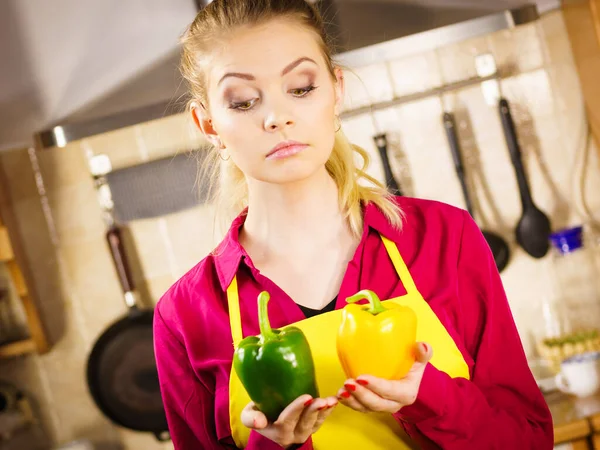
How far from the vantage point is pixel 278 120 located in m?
1.01

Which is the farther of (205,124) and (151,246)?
(151,246)

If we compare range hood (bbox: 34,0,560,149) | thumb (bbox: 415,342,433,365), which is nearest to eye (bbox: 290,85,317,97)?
thumb (bbox: 415,342,433,365)

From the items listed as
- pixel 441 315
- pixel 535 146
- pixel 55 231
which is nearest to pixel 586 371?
pixel 535 146

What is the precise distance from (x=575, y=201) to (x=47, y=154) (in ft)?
5.33

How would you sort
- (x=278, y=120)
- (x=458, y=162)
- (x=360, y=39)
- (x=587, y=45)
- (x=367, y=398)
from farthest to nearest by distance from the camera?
(x=458, y=162) < (x=587, y=45) < (x=360, y=39) < (x=278, y=120) < (x=367, y=398)

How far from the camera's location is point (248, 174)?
109 cm

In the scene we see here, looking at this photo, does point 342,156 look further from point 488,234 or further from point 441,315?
point 488,234

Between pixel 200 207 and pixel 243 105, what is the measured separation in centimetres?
146

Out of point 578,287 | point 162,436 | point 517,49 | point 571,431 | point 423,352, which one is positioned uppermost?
point 517,49

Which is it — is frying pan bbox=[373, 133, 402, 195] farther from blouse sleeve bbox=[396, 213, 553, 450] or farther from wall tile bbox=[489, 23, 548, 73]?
blouse sleeve bbox=[396, 213, 553, 450]

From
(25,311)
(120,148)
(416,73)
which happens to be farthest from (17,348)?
(416,73)

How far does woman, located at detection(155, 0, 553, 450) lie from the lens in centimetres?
103

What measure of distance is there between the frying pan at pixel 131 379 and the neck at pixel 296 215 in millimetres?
1381

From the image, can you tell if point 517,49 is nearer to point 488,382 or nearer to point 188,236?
point 188,236
